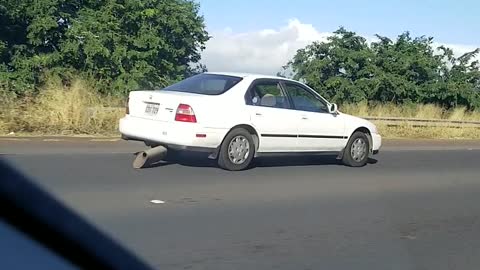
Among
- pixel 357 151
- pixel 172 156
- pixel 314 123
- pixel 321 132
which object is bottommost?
pixel 172 156

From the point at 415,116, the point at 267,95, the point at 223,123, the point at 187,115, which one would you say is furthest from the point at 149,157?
the point at 415,116

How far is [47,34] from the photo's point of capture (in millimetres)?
29156

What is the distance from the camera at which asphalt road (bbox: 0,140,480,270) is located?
6312 mm

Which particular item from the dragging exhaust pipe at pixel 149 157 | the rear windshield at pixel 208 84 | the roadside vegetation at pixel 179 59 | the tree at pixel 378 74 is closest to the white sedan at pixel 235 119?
the rear windshield at pixel 208 84

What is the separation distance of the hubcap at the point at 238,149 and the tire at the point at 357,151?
8.11ft

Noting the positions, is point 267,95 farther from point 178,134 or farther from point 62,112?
point 62,112

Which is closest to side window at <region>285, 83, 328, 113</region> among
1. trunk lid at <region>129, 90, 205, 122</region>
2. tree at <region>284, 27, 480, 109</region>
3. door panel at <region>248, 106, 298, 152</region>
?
door panel at <region>248, 106, 298, 152</region>

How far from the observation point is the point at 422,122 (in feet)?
81.1

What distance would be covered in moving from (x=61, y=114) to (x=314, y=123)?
585cm

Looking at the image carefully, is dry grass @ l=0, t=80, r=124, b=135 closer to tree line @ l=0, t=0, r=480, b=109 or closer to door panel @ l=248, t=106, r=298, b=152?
door panel @ l=248, t=106, r=298, b=152

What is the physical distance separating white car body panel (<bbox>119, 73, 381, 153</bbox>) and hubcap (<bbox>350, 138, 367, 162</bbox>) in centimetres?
66

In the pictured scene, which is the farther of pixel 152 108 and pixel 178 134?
pixel 152 108

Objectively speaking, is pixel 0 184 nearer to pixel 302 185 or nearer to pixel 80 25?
pixel 302 185

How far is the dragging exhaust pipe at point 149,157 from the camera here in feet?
35.4
